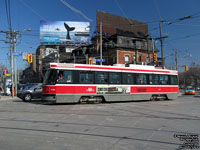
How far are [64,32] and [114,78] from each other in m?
46.3

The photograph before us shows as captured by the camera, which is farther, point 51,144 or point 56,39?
point 56,39

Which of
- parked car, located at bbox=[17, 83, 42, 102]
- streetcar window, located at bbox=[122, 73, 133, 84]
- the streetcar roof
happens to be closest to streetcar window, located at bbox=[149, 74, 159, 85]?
the streetcar roof

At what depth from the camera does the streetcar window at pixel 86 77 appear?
46.0 feet

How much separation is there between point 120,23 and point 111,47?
449 inches

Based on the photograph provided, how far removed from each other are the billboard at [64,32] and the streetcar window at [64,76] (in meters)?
45.4

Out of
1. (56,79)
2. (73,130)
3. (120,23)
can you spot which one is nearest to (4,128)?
(73,130)

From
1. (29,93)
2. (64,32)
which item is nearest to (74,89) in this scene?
(29,93)

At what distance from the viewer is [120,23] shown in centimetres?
4878

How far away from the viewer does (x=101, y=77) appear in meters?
14.8

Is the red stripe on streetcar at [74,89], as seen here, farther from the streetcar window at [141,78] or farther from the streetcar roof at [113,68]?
the streetcar roof at [113,68]

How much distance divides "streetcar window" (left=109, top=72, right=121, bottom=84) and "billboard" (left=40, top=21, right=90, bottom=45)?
44.4m

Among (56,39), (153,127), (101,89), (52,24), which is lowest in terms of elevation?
(153,127)

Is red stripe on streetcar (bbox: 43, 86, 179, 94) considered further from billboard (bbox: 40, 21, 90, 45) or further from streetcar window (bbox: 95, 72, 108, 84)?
billboard (bbox: 40, 21, 90, 45)

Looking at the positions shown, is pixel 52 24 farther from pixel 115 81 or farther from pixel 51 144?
pixel 51 144
